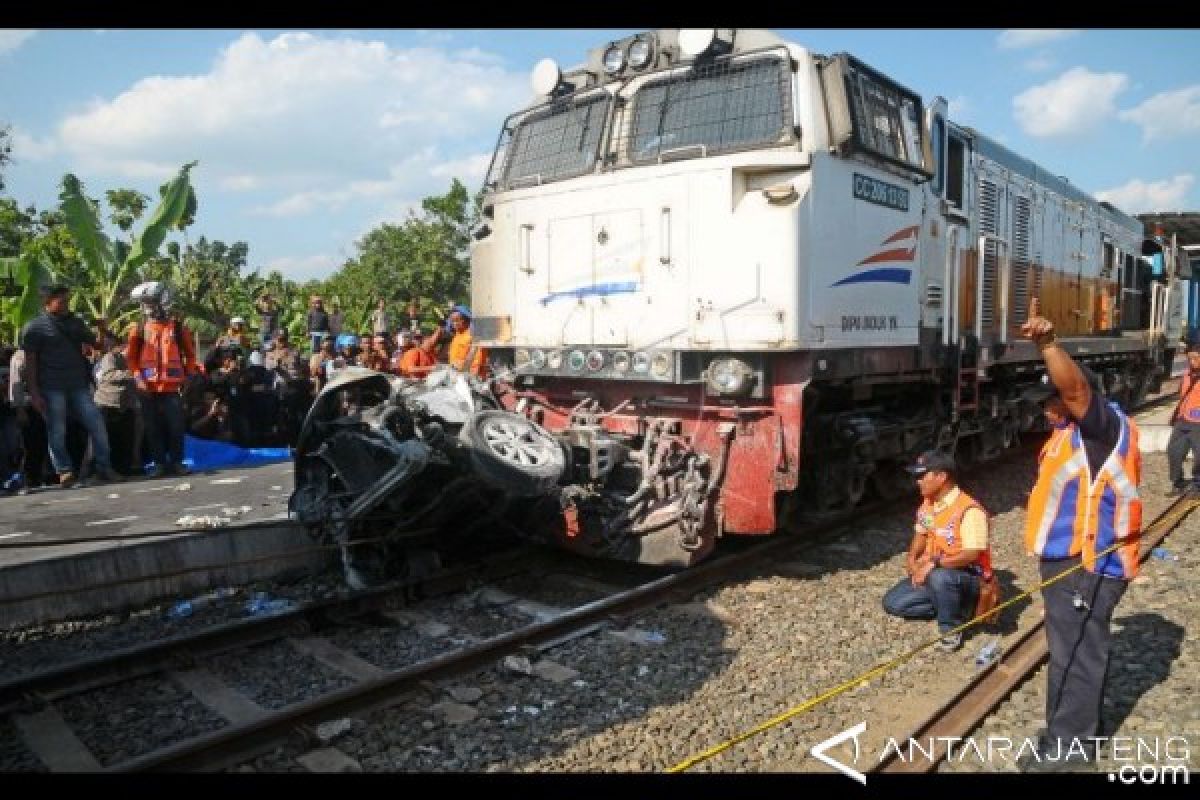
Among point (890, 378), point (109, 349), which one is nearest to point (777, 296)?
point (890, 378)

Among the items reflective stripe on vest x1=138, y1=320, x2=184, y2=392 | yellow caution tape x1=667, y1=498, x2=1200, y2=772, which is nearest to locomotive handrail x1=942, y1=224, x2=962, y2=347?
yellow caution tape x1=667, y1=498, x2=1200, y2=772

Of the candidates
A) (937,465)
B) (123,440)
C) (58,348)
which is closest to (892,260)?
(937,465)

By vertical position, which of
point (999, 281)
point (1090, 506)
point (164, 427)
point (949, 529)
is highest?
point (999, 281)

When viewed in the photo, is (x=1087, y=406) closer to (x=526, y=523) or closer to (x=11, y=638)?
(x=526, y=523)

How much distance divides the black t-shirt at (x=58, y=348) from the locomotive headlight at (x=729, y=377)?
6.07 meters

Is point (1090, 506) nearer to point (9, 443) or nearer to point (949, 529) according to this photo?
point (949, 529)

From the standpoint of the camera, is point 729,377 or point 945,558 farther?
point 729,377

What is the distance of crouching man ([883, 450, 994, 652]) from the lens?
16.3 feet

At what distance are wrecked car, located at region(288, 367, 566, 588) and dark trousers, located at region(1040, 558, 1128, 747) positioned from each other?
9.45 feet

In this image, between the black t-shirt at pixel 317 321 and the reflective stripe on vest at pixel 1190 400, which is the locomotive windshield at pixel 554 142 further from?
the reflective stripe on vest at pixel 1190 400

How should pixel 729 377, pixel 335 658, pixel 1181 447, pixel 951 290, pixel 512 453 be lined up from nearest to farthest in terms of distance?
pixel 335 658 < pixel 512 453 < pixel 729 377 < pixel 951 290 < pixel 1181 447

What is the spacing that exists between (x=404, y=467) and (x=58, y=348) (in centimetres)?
485

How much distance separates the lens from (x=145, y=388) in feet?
28.2

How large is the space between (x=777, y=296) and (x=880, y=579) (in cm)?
224
